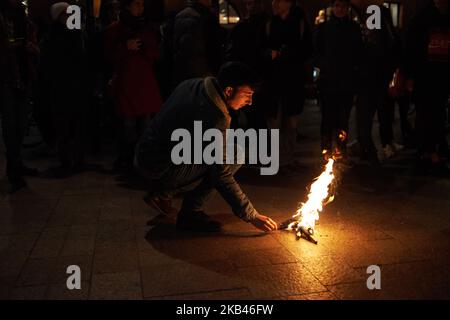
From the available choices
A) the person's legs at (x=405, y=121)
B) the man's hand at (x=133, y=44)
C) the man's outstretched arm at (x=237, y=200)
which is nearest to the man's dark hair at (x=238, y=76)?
the man's outstretched arm at (x=237, y=200)

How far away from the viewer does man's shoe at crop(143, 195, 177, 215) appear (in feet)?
16.8

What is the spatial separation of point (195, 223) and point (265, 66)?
120 inches

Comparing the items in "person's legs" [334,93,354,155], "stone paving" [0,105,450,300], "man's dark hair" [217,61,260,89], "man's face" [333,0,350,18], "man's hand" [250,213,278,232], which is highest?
"man's face" [333,0,350,18]

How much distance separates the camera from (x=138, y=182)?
6.83 m

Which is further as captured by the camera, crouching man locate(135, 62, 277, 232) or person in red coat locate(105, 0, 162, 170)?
person in red coat locate(105, 0, 162, 170)

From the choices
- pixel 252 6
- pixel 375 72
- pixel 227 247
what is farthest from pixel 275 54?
pixel 227 247

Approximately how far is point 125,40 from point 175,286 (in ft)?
13.5

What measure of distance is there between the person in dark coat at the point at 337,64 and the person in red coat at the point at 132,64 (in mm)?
2196

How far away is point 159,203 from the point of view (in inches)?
203

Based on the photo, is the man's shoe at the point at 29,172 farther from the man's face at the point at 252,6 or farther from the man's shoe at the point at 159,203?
the man's face at the point at 252,6

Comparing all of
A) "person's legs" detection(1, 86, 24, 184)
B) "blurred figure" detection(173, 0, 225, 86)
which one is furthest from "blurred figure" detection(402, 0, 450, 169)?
"person's legs" detection(1, 86, 24, 184)

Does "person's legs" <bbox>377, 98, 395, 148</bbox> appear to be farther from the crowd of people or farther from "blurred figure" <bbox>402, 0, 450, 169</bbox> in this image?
"blurred figure" <bbox>402, 0, 450, 169</bbox>

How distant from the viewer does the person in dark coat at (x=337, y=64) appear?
7281mm

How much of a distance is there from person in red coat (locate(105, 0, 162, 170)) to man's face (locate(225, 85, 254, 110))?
2815mm
